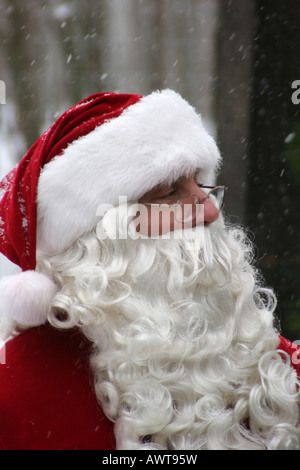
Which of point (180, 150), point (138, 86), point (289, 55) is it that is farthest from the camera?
point (138, 86)

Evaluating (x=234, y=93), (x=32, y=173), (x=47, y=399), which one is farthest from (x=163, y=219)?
(x=234, y=93)

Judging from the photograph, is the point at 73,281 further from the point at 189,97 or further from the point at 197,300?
the point at 189,97

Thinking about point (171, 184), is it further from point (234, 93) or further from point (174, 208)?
point (234, 93)

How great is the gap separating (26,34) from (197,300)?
76.1 inches

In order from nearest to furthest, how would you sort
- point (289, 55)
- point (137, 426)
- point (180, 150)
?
point (137, 426) → point (180, 150) → point (289, 55)

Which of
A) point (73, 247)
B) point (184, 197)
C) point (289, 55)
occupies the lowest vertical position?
point (73, 247)

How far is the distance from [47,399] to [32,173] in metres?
0.58

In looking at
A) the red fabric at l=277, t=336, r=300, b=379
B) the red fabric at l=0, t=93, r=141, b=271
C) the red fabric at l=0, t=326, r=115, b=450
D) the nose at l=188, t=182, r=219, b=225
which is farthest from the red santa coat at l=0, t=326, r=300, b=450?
the red fabric at l=277, t=336, r=300, b=379

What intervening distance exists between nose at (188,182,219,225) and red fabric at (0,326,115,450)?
1.70 ft

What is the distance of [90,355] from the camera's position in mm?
1335

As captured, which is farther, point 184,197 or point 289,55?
point 289,55

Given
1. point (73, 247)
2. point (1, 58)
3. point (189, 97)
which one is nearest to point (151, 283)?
point (73, 247)

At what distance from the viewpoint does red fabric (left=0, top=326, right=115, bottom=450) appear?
3.97 ft

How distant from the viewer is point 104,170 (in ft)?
4.20
